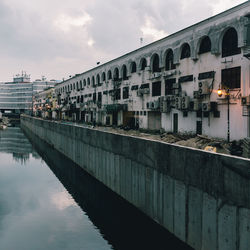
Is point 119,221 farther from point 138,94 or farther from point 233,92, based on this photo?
point 138,94

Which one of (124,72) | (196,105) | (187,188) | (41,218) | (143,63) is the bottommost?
(41,218)

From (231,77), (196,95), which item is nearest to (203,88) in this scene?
(196,95)

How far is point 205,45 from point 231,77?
638 cm

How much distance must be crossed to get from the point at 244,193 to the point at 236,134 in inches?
803

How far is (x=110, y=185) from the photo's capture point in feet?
93.8

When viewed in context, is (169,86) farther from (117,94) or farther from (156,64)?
(117,94)

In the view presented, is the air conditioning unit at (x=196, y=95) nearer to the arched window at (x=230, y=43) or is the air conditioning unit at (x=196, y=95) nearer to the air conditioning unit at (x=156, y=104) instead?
the arched window at (x=230, y=43)

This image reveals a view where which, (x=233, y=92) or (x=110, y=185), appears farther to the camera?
(x=233, y=92)

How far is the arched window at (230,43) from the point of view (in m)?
31.3

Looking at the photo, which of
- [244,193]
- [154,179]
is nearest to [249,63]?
[154,179]

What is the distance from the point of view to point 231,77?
105 ft

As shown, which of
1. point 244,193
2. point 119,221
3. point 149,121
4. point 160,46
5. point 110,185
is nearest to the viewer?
point 244,193

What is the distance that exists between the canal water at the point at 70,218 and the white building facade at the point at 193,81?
11.6m

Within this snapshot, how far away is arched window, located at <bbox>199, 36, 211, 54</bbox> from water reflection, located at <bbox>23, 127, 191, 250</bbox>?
1989 cm
